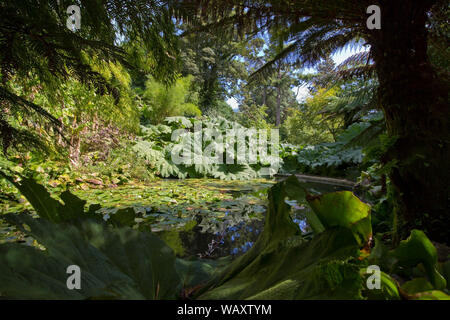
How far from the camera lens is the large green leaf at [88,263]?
16 centimetres

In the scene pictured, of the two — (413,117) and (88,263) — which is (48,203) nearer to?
(88,263)

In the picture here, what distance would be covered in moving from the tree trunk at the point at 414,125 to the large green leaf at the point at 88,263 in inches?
39.9

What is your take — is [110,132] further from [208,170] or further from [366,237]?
[366,237]

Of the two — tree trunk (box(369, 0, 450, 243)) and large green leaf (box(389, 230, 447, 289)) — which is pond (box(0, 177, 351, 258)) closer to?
tree trunk (box(369, 0, 450, 243))

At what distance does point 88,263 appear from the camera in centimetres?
20

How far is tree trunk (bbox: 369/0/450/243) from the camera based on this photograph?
1.00 m

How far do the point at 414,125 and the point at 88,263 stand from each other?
1221 mm

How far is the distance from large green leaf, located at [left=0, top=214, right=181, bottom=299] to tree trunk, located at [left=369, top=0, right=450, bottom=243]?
39.9 inches

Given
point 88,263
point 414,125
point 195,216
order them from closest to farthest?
point 88,263 < point 414,125 < point 195,216

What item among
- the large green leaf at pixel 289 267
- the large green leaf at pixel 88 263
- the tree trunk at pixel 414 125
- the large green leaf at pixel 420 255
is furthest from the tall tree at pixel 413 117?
the large green leaf at pixel 88 263

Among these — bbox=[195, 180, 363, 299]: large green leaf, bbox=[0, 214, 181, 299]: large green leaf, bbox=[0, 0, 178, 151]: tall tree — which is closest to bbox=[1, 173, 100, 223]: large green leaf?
bbox=[0, 214, 181, 299]: large green leaf

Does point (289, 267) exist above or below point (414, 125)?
below

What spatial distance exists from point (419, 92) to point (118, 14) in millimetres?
1167

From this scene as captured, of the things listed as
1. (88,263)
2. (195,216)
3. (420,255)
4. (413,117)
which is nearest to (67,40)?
(88,263)
